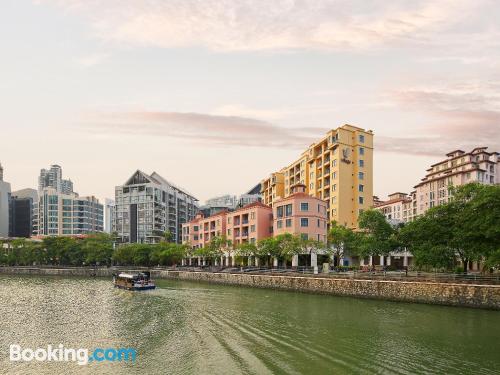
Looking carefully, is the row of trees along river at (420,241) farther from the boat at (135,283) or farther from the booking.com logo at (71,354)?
the booking.com logo at (71,354)

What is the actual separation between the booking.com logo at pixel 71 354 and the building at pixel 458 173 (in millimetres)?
101142

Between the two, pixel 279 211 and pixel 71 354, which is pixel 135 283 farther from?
pixel 71 354

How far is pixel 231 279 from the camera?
8950cm

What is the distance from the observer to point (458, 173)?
12138cm

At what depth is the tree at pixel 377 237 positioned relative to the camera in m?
74.9

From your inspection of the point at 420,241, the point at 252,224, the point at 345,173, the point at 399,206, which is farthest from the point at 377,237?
the point at 399,206

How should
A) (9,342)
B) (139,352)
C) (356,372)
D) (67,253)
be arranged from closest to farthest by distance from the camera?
(356,372) → (139,352) → (9,342) → (67,253)

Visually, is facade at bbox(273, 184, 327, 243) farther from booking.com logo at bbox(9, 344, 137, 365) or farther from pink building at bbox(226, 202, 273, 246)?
booking.com logo at bbox(9, 344, 137, 365)

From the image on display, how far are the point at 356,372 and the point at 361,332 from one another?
11354 mm

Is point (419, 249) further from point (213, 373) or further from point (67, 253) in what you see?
point (67, 253)

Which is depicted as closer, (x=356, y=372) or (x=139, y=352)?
(x=356, y=372)

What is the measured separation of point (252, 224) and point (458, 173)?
5453cm

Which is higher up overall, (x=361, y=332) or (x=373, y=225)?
(x=373, y=225)

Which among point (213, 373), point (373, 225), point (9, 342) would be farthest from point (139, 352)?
point (373, 225)
